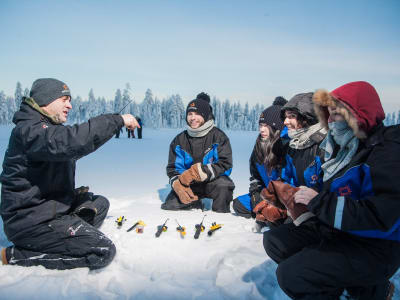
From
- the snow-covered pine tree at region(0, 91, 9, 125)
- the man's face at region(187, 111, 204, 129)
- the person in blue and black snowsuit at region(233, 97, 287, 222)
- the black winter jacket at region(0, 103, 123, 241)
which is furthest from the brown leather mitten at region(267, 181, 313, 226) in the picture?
the snow-covered pine tree at region(0, 91, 9, 125)

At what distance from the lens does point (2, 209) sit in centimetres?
270

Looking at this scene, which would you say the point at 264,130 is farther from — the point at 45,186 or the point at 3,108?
the point at 3,108

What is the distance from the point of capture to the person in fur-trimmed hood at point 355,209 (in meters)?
1.75

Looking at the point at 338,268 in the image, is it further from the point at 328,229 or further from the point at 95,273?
the point at 95,273

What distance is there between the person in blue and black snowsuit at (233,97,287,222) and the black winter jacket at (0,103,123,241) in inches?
83.8

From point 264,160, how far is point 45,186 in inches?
110

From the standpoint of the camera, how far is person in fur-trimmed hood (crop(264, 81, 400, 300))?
1.75m

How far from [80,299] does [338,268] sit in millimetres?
1971

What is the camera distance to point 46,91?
2900mm

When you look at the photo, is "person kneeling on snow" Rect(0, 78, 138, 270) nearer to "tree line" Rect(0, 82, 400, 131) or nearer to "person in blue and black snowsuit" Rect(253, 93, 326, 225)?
"person in blue and black snowsuit" Rect(253, 93, 326, 225)

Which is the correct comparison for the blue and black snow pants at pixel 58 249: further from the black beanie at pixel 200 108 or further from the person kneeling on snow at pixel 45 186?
the black beanie at pixel 200 108

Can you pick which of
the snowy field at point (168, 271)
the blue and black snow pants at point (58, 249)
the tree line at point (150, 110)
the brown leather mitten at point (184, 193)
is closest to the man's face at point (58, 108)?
the blue and black snow pants at point (58, 249)

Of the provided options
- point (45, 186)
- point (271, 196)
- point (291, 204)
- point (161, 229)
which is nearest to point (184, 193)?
point (161, 229)

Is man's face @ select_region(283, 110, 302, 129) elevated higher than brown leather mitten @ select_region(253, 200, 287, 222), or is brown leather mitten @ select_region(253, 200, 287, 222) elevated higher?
man's face @ select_region(283, 110, 302, 129)
